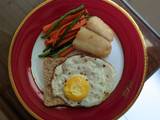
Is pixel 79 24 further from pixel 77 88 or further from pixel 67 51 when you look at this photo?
pixel 77 88

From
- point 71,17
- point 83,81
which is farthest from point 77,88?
point 71,17

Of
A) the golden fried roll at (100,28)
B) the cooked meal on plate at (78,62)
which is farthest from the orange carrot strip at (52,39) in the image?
the golden fried roll at (100,28)

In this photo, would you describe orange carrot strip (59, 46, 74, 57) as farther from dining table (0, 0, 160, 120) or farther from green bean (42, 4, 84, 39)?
dining table (0, 0, 160, 120)

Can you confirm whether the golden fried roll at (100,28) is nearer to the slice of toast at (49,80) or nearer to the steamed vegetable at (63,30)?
the steamed vegetable at (63,30)

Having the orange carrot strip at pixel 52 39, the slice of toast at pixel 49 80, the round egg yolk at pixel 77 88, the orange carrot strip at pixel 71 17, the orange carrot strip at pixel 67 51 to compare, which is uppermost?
the orange carrot strip at pixel 71 17

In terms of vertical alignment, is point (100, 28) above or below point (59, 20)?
below

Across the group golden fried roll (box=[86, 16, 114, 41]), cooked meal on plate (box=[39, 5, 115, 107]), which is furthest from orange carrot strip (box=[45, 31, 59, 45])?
golden fried roll (box=[86, 16, 114, 41])
